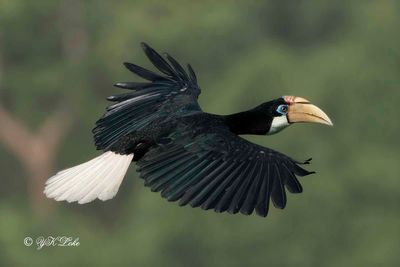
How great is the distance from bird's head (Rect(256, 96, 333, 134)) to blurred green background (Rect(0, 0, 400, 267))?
18.4 meters

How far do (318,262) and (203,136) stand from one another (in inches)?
876

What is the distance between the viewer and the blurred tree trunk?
134ft

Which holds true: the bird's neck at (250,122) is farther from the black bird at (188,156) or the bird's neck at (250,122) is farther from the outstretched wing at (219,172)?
the outstretched wing at (219,172)

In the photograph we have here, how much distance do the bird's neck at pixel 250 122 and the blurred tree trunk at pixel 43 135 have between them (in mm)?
27400

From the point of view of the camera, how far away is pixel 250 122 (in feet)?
40.7

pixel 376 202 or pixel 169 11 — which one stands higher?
pixel 169 11

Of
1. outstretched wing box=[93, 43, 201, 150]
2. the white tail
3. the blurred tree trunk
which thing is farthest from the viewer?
the blurred tree trunk

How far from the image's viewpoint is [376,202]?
34.8 meters

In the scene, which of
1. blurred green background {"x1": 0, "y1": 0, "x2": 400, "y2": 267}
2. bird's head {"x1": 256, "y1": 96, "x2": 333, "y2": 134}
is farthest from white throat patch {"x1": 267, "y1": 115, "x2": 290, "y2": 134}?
blurred green background {"x1": 0, "y1": 0, "x2": 400, "y2": 267}

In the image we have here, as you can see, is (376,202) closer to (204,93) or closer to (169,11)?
(204,93)

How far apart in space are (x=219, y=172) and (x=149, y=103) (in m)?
1.39

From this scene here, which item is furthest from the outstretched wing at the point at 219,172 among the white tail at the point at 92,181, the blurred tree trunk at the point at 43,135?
the blurred tree trunk at the point at 43,135

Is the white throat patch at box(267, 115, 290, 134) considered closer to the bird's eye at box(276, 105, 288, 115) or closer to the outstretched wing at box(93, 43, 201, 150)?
the bird's eye at box(276, 105, 288, 115)

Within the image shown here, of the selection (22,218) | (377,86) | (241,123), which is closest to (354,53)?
(377,86)
